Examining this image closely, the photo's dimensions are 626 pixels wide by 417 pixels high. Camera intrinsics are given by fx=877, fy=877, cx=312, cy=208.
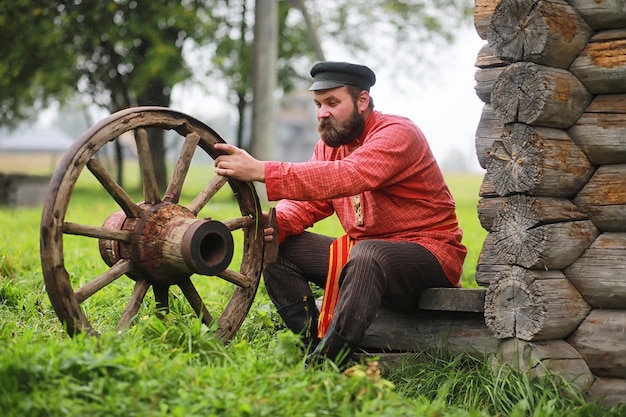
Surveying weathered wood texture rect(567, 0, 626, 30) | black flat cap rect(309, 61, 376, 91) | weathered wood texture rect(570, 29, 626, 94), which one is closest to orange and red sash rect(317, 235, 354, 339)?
black flat cap rect(309, 61, 376, 91)

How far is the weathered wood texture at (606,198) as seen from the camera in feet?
14.2

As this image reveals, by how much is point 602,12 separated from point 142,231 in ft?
8.10

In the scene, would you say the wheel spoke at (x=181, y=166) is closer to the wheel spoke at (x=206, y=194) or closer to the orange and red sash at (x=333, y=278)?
the wheel spoke at (x=206, y=194)

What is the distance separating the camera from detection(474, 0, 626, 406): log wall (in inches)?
165

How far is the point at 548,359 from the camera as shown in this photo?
423 cm

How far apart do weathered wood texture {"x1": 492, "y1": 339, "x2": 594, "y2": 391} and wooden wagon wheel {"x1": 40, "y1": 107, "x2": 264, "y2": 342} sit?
147cm

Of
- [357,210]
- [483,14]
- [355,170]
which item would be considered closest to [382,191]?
[357,210]

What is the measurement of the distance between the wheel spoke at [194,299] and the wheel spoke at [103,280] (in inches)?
14.6

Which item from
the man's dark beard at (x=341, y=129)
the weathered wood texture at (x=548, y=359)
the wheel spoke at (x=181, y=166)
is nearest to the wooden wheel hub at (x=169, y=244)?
the wheel spoke at (x=181, y=166)

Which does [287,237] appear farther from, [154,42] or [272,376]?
[154,42]

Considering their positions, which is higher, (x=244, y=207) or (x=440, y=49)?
(x=440, y=49)

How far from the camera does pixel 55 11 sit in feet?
57.8

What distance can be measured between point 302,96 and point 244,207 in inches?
2471

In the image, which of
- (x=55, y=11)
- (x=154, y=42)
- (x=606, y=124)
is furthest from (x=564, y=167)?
(x=55, y=11)
